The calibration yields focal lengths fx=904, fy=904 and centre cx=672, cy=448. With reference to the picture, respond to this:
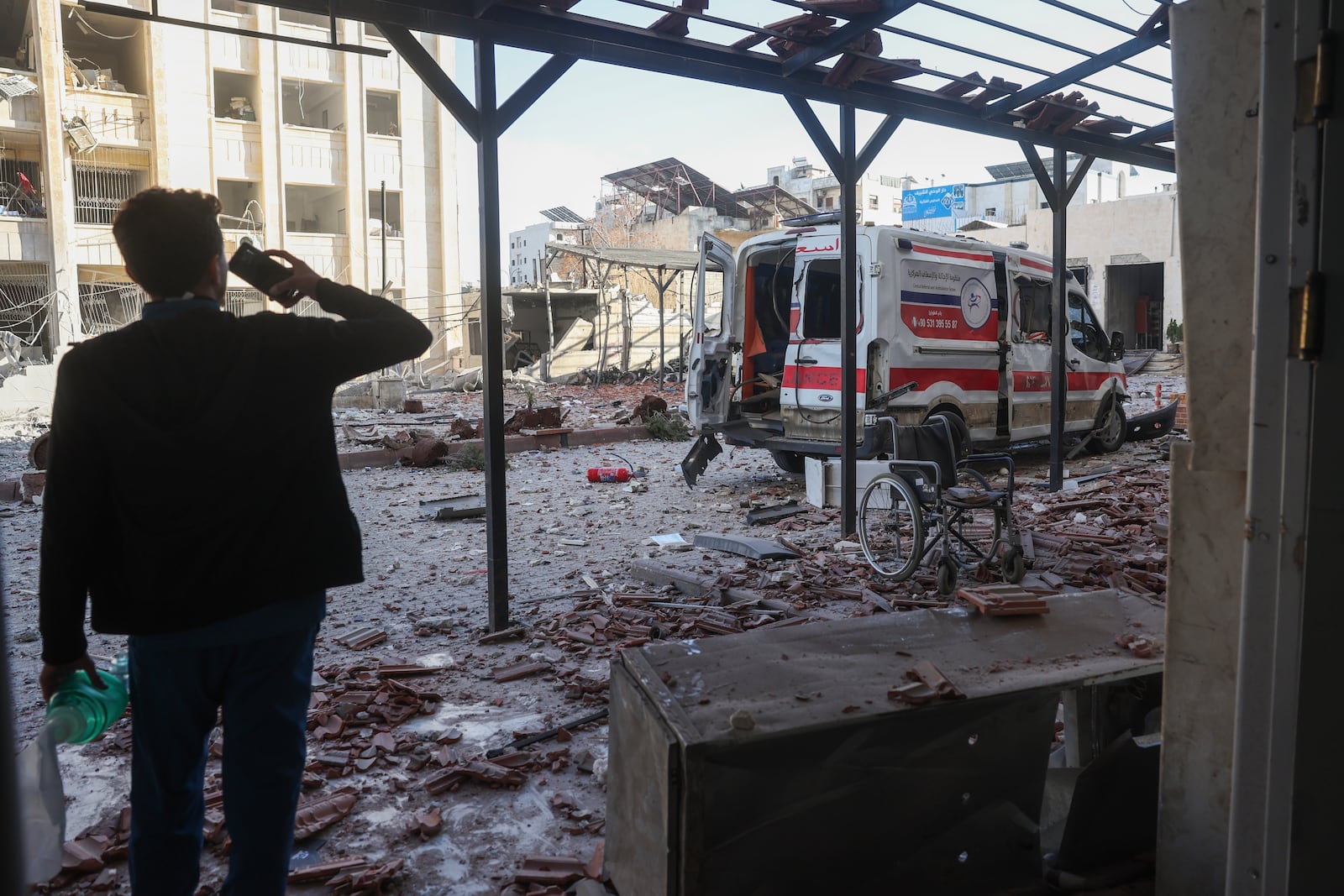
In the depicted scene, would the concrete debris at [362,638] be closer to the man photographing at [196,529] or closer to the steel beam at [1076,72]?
the man photographing at [196,529]

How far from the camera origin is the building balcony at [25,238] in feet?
82.1

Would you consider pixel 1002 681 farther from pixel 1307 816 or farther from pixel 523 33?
pixel 523 33

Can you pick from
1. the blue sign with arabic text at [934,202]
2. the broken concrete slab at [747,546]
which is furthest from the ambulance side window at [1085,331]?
the blue sign with arabic text at [934,202]

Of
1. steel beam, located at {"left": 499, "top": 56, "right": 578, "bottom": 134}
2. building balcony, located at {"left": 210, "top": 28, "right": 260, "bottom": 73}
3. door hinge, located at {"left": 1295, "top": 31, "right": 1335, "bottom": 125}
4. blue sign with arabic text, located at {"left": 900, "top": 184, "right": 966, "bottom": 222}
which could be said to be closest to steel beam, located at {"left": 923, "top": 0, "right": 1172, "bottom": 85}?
steel beam, located at {"left": 499, "top": 56, "right": 578, "bottom": 134}

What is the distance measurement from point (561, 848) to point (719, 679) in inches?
39.4

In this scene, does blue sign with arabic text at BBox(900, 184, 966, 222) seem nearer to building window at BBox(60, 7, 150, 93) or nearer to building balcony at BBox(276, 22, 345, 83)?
building balcony at BBox(276, 22, 345, 83)

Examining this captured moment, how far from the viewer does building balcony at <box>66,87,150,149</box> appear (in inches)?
1032

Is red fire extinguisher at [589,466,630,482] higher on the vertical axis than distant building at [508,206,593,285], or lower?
lower

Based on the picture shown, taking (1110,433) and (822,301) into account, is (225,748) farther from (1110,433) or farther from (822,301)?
(1110,433)

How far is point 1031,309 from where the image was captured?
35.3 feet

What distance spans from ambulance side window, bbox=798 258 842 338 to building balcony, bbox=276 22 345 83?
25.7 m

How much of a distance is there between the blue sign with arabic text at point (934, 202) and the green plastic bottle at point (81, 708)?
56.1 meters

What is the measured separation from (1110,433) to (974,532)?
18.4ft

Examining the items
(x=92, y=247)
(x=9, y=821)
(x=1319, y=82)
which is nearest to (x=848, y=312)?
(x=1319, y=82)
